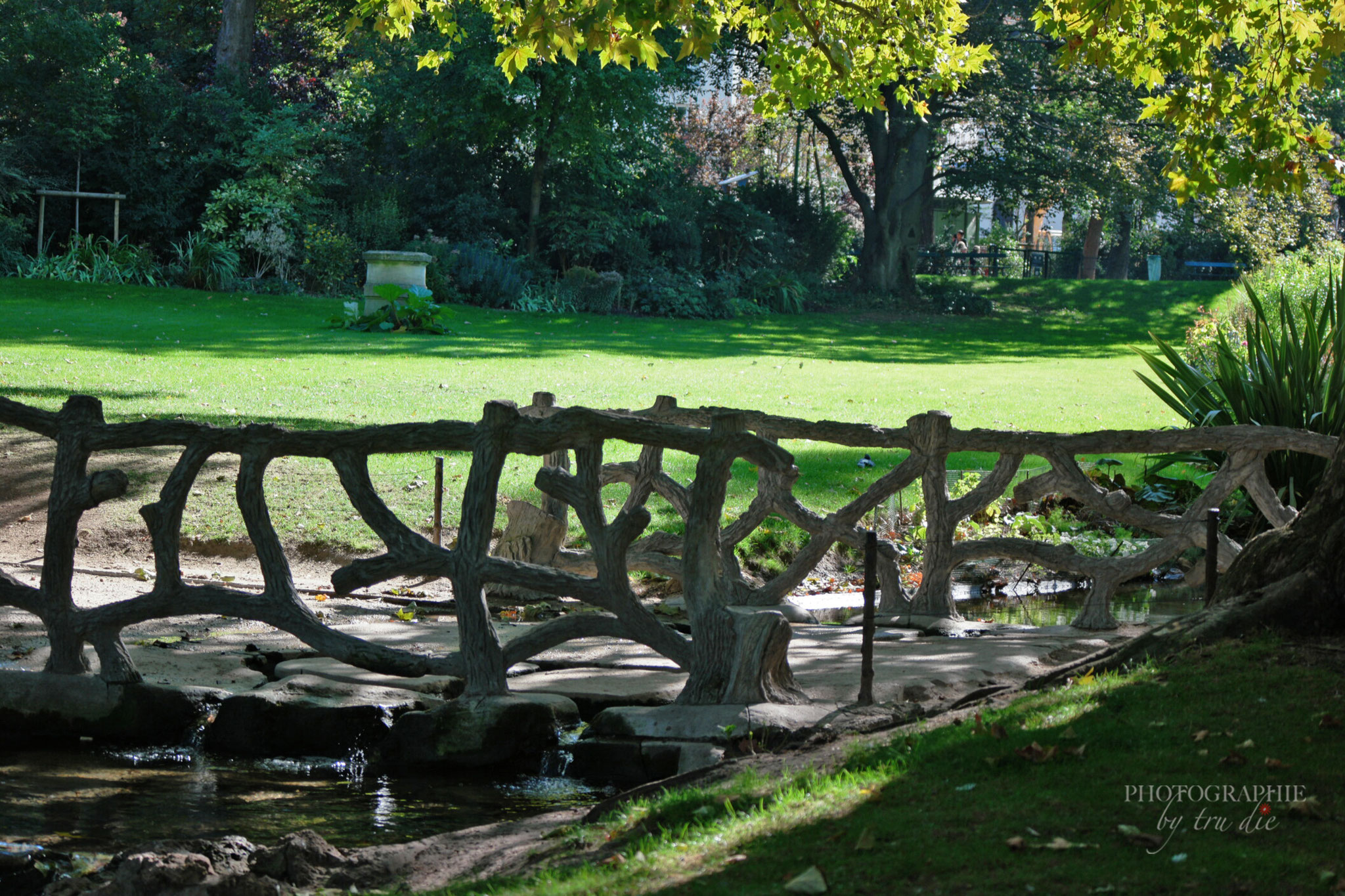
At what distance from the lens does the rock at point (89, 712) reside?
6.09 m

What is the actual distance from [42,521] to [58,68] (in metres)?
20.9

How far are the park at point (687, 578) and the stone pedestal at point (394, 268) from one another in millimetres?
96

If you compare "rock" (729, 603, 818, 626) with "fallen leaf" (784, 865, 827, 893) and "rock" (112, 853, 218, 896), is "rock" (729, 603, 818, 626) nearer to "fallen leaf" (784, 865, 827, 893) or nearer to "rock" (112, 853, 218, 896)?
"rock" (112, 853, 218, 896)

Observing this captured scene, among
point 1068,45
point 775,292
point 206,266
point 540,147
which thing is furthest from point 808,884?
point 775,292

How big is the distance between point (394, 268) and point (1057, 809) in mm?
21747

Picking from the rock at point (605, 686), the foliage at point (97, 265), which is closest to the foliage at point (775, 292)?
the foliage at point (97, 265)

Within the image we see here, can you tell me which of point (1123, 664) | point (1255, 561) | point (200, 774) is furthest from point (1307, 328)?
point (200, 774)

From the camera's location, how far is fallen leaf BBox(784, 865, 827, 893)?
11.1ft

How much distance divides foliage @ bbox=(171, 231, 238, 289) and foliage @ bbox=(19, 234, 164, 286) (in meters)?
0.50

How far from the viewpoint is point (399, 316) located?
74.6 ft

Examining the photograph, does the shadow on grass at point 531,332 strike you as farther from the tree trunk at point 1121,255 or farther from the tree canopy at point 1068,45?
the tree trunk at point 1121,255

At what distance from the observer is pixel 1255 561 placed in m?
5.74

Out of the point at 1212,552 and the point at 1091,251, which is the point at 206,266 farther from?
the point at 1091,251

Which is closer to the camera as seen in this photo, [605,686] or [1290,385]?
[605,686]
